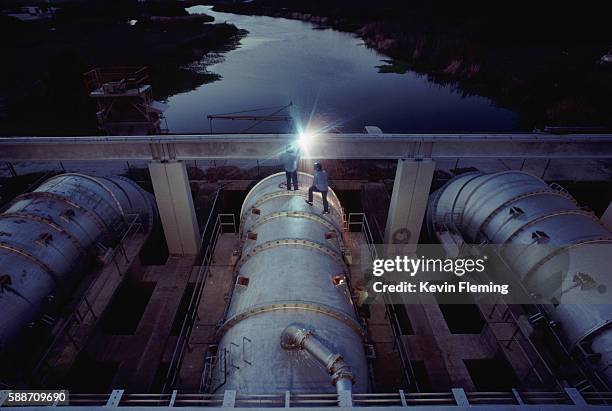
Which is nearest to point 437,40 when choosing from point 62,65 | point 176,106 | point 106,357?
point 176,106

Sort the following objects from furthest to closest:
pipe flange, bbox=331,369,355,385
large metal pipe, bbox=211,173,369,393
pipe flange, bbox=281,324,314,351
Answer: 1. pipe flange, bbox=281,324,314,351
2. large metal pipe, bbox=211,173,369,393
3. pipe flange, bbox=331,369,355,385

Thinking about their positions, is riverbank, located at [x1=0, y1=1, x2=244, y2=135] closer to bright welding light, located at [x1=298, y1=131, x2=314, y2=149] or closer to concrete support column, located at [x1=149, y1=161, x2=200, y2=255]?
concrete support column, located at [x1=149, y1=161, x2=200, y2=255]

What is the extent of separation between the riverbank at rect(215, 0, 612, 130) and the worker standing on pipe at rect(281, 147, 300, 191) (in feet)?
99.4

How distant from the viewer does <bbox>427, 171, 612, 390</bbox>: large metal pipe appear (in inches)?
389

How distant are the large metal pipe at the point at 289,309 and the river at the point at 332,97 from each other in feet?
84.0

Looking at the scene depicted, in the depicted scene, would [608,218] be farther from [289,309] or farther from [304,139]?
[289,309]

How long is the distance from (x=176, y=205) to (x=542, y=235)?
14.2 meters

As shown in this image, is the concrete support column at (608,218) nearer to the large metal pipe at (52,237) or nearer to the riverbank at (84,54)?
the large metal pipe at (52,237)

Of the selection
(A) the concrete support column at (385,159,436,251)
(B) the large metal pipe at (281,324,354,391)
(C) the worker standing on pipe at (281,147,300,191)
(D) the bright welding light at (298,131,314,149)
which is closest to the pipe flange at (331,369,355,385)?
(B) the large metal pipe at (281,324,354,391)

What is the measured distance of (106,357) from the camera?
12.1 metres

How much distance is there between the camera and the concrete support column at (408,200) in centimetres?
1409

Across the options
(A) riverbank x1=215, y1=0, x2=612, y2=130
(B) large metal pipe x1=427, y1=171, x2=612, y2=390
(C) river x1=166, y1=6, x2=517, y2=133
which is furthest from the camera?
(C) river x1=166, y1=6, x2=517, y2=133

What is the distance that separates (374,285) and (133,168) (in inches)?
736

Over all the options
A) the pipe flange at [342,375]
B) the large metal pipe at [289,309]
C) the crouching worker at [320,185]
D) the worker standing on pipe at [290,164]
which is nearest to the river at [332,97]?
the worker standing on pipe at [290,164]
